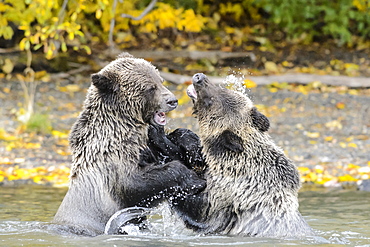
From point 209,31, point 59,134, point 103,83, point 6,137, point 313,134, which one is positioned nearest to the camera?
point 103,83

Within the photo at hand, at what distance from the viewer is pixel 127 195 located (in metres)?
6.77

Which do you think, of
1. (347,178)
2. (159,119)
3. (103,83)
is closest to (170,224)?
(159,119)

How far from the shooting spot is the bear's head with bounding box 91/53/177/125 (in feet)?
22.7

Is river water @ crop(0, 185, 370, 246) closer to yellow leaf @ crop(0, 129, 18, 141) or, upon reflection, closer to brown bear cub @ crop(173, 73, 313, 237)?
brown bear cub @ crop(173, 73, 313, 237)

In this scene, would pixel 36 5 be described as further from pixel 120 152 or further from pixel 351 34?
pixel 351 34

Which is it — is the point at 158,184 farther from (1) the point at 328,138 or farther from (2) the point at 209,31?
(2) the point at 209,31

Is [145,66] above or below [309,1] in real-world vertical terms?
below

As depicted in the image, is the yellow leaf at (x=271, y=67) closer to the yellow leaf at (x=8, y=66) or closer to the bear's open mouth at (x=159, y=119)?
the yellow leaf at (x=8, y=66)

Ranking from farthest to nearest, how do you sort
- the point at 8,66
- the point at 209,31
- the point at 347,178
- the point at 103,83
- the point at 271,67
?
the point at 209,31
the point at 271,67
the point at 8,66
the point at 347,178
the point at 103,83

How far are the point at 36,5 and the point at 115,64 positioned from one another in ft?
18.0

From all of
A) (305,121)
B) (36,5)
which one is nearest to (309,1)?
(305,121)

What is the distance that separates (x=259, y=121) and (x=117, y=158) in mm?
1478

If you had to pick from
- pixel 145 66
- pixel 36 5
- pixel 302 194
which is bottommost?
pixel 302 194

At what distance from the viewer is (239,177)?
22.6 ft
